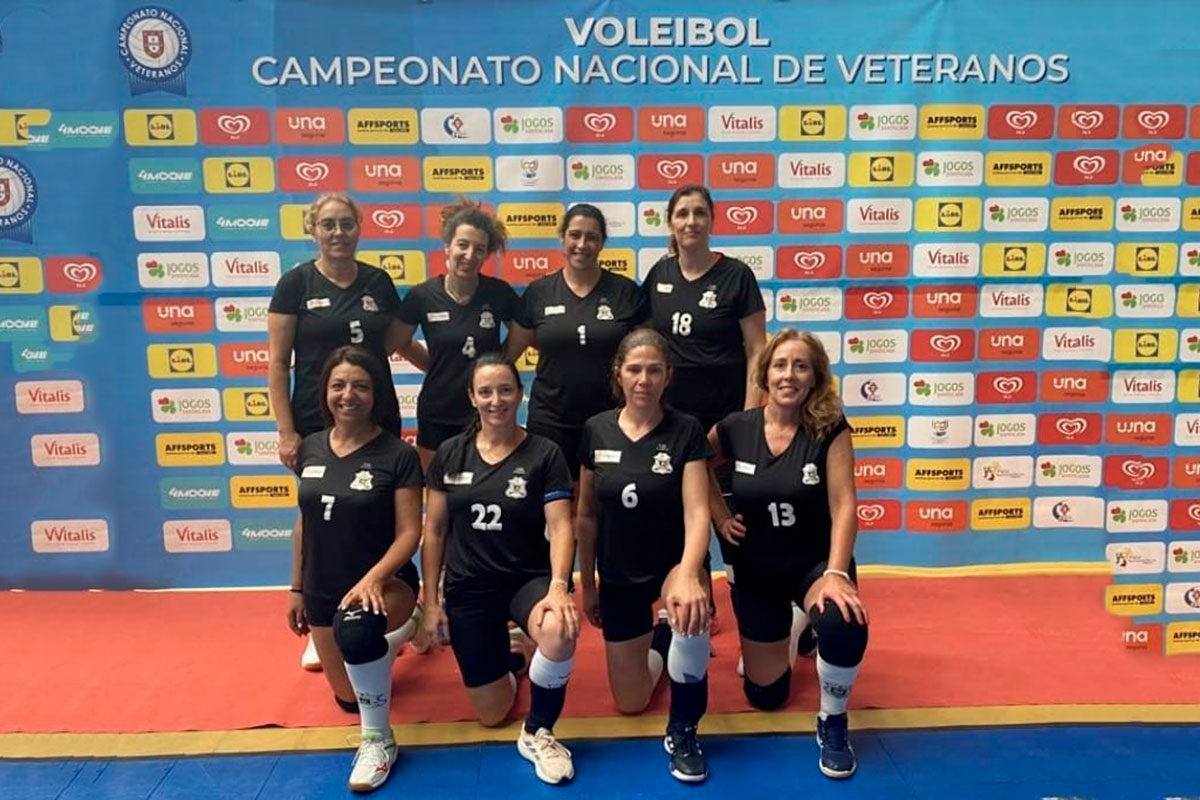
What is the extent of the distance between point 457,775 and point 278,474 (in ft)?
6.22

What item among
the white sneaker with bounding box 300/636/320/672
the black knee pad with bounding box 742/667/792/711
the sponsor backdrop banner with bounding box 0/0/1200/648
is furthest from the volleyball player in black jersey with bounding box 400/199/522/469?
the black knee pad with bounding box 742/667/792/711

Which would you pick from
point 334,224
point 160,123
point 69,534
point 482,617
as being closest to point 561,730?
point 482,617

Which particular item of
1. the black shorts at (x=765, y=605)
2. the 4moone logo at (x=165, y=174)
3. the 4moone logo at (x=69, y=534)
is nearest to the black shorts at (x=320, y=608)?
the black shorts at (x=765, y=605)

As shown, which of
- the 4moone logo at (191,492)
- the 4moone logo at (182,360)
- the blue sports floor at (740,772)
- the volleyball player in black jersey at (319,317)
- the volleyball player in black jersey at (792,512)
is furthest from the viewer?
the 4moone logo at (191,492)

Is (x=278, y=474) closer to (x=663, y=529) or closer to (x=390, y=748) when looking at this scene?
(x=390, y=748)

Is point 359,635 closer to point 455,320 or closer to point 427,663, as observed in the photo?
point 427,663

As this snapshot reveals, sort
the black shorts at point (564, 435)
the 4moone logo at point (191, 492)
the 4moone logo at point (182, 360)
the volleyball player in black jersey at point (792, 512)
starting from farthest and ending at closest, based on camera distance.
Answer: the 4moone logo at point (191, 492)
the 4moone logo at point (182, 360)
the black shorts at point (564, 435)
the volleyball player in black jersey at point (792, 512)

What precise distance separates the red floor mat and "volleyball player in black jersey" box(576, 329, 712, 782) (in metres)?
0.31

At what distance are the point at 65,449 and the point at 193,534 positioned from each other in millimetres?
A: 661

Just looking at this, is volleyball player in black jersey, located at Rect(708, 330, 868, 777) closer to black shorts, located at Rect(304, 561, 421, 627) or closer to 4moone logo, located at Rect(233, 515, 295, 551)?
black shorts, located at Rect(304, 561, 421, 627)

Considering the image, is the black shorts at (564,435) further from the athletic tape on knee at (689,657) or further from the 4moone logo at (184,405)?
the 4moone logo at (184,405)

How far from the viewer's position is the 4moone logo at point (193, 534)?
3971mm

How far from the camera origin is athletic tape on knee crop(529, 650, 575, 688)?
Answer: 99.7 inches

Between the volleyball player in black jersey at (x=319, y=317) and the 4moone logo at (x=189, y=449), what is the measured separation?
3.35 ft
